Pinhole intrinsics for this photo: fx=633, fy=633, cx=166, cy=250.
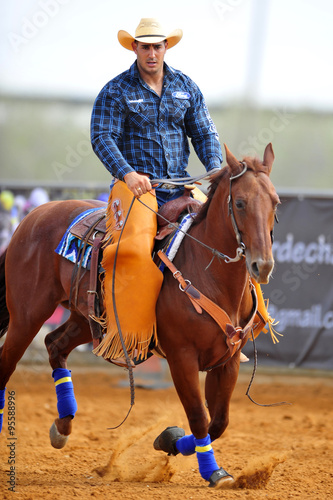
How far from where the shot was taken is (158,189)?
4.63 m

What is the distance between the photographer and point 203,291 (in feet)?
13.5

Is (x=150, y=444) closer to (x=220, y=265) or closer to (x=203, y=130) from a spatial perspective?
(x=220, y=265)

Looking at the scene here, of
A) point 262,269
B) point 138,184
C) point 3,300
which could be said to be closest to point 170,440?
point 262,269

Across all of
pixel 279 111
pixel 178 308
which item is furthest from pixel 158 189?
pixel 279 111

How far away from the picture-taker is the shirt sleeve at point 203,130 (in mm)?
4719

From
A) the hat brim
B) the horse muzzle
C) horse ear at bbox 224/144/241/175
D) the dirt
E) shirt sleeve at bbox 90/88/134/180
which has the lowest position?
the dirt

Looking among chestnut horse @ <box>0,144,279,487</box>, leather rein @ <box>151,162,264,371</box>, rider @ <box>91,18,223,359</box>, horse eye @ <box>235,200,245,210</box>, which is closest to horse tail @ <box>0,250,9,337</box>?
chestnut horse @ <box>0,144,279,487</box>

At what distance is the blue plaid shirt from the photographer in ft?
14.7

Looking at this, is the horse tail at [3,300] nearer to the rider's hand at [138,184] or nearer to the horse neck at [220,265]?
the rider's hand at [138,184]

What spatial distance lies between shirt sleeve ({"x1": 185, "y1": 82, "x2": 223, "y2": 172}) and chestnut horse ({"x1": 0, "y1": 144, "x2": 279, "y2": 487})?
0.60 metres

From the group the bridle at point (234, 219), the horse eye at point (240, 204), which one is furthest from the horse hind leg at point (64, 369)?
the horse eye at point (240, 204)

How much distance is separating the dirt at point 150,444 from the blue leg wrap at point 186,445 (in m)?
0.25

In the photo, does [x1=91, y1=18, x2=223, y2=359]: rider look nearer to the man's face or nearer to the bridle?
the man's face

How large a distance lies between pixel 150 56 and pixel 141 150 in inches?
26.0
